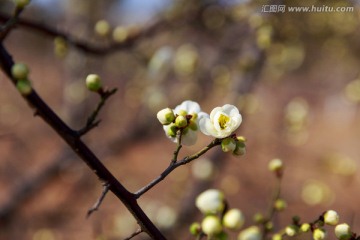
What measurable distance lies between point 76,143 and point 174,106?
178 inches

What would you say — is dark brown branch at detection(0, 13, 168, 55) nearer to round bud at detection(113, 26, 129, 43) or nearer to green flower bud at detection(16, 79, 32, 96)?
round bud at detection(113, 26, 129, 43)

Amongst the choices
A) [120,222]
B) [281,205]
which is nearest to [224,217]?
[281,205]

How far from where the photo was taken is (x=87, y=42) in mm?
2340

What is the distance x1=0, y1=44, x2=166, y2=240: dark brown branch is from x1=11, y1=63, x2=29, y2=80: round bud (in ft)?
0.04

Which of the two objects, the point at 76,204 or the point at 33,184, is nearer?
the point at 33,184

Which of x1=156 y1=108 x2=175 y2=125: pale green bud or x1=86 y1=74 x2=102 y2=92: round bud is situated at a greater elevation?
x1=86 y1=74 x2=102 y2=92: round bud

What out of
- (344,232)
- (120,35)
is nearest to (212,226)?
(344,232)

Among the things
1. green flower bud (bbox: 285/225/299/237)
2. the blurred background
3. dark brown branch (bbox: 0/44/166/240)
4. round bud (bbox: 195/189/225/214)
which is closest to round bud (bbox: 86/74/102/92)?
dark brown branch (bbox: 0/44/166/240)

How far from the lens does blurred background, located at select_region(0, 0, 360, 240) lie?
9.28ft

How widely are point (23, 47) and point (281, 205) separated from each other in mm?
13974

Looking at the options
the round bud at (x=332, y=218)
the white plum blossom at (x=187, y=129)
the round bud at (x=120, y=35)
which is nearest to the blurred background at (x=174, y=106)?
the round bud at (x=120, y=35)

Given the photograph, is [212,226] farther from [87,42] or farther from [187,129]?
[87,42]

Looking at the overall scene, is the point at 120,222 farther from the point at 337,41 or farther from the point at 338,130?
the point at 338,130

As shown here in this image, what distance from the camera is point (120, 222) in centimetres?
370
